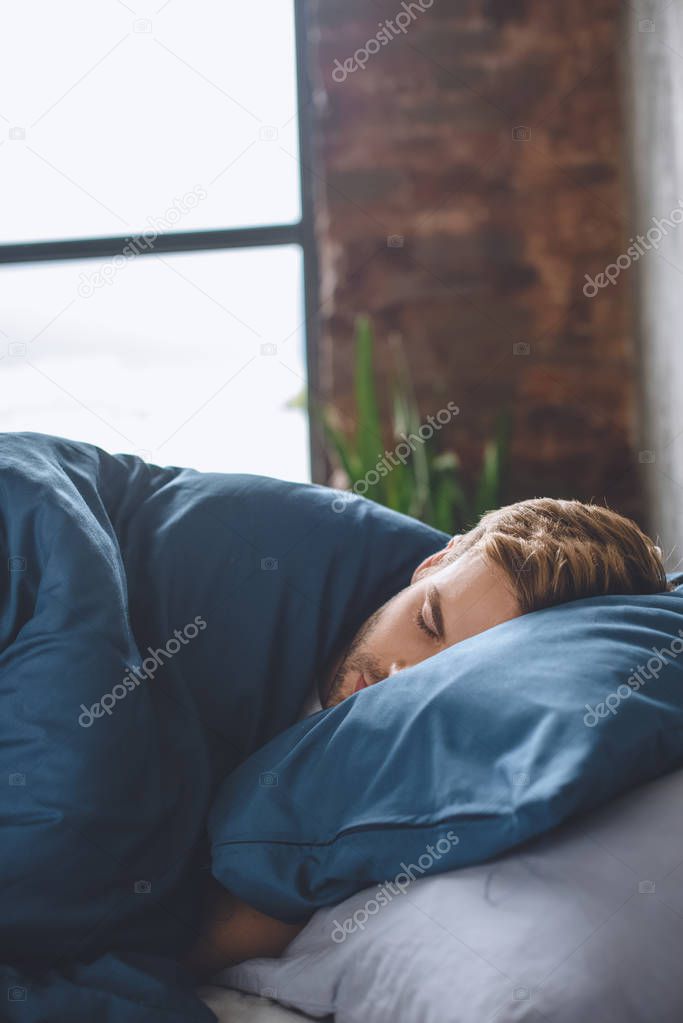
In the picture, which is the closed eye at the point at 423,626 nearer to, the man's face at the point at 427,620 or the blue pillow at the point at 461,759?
the man's face at the point at 427,620

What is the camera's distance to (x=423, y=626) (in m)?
1.02

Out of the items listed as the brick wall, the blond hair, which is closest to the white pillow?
the blond hair

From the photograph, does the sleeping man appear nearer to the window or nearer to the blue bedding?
the blue bedding

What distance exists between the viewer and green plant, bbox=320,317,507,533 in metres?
2.07

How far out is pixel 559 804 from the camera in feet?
2.16

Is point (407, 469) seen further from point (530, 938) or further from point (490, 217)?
point (530, 938)

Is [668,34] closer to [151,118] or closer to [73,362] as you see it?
[151,118]

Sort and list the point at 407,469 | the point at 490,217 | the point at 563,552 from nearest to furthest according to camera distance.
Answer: the point at 563,552
the point at 407,469
the point at 490,217

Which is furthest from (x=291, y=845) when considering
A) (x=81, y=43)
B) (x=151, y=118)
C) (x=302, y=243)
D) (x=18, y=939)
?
(x=81, y=43)

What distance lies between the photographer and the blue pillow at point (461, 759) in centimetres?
69

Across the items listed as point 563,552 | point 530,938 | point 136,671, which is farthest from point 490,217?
point 530,938

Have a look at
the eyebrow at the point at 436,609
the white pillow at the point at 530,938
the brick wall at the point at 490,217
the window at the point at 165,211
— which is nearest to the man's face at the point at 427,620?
the eyebrow at the point at 436,609

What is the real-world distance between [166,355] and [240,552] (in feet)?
5.62

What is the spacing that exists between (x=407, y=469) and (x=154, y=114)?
4.44 ft
